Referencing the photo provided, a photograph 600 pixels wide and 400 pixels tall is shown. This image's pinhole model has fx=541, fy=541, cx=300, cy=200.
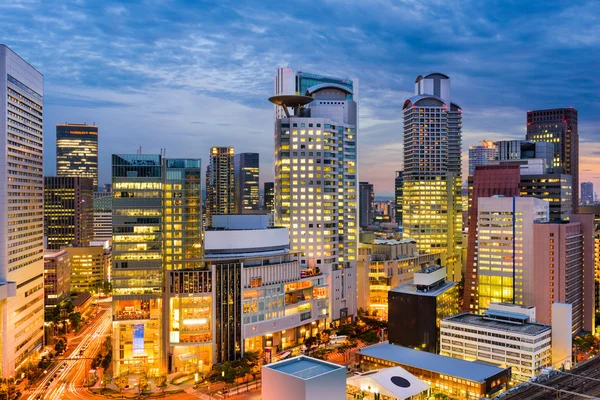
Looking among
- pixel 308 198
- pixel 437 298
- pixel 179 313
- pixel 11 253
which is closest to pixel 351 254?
pixel 308 198

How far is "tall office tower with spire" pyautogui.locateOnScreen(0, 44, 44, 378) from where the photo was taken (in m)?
94.2

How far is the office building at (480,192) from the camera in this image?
14575 centimetres

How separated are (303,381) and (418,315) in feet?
208

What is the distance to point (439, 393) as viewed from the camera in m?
89.4

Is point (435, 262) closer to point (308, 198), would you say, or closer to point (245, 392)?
point (308, 198)

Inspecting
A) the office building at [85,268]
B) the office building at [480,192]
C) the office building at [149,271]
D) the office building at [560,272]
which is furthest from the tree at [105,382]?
the office building at [85,268]

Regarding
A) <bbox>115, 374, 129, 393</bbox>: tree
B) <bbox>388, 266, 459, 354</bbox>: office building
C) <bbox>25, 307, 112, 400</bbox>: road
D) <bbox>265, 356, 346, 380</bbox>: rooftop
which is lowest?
<bbox>25, 307, 112, 400</bbox>: road

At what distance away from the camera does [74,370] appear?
103 m

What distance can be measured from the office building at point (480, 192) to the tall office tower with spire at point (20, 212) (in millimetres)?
105144

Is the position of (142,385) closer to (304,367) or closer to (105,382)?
(105,382)

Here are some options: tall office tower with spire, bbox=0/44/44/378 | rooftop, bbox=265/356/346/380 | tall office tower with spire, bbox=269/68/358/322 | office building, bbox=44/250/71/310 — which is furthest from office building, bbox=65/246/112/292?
rooftop, bbox=265/356/346/380

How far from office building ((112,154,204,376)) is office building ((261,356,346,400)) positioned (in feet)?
143

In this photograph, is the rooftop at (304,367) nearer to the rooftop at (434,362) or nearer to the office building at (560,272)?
the rooftop at (434,362)

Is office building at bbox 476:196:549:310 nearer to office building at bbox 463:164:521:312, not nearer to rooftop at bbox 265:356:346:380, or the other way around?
office building at bbox 463:164:521:312
